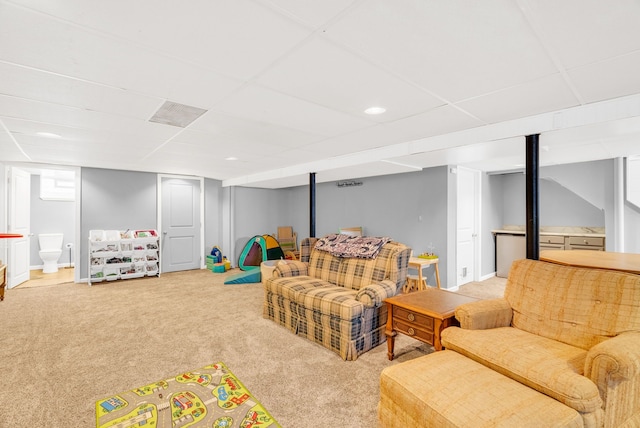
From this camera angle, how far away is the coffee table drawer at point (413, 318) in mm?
2363

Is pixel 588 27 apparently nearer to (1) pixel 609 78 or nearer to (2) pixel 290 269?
(1) pixel 609 78

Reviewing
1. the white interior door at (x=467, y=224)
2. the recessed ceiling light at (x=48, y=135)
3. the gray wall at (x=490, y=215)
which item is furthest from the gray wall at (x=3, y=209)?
the gray wall at (x=490, y=215)

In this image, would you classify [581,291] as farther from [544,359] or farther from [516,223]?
[516,223]

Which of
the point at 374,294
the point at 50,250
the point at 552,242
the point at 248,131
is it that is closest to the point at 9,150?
the point at 50,250

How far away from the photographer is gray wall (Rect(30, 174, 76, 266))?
6648 mm

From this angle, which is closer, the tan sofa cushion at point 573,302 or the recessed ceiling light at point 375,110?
the tan sofa cushion at point 573,302

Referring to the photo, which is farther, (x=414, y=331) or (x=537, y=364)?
(x=414, y=331)

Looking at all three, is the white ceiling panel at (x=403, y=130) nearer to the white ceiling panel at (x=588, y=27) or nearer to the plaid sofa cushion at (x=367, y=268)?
the white ceiling panel at (x=588, y=27)

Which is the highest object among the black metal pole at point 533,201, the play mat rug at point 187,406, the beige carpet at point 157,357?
the black metal pole at point 533,201

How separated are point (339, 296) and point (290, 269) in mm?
1098

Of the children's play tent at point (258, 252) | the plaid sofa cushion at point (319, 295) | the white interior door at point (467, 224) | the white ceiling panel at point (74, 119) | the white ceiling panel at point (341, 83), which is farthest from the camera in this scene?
the children's play tent at point (258, 252)

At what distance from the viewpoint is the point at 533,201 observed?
279 centimetres

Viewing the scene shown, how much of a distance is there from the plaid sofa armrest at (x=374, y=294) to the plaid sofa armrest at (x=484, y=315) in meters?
0.74

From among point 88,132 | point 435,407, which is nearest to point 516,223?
point 435,407
